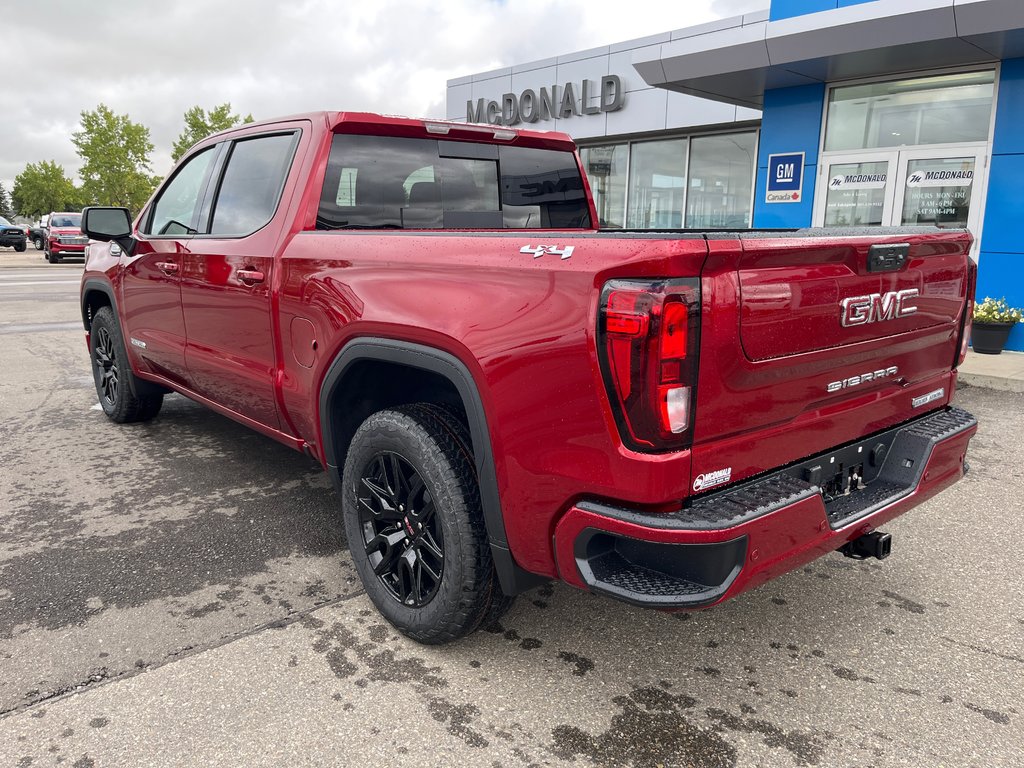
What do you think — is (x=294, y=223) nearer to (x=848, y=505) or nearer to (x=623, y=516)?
(x=623, y=516)

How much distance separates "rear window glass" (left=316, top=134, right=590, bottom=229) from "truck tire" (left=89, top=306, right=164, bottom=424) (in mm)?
2532

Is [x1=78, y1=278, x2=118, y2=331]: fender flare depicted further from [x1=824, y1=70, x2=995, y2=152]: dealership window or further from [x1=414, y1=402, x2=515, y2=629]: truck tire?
[x1=824, y1=70, x2=995, y2=152]: dealership window

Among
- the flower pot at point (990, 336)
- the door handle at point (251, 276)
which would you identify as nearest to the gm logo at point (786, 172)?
the flower pot at point (990, 336)

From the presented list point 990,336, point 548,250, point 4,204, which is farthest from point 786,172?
point 4,204

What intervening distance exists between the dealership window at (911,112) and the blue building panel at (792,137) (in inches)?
7.7

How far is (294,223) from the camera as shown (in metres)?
3.23

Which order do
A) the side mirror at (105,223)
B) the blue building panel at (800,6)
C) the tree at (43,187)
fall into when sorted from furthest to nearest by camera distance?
the tree at (43,187), the blue building panel at (800,6), the side mirror at (105,223)

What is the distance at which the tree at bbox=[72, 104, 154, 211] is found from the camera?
4662 centimetres

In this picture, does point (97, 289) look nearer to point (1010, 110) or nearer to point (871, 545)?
point (871, 545)

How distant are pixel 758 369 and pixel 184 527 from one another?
288 cm

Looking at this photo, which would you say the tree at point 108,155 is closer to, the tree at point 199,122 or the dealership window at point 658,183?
the tree at point 199,122

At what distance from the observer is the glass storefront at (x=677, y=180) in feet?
48.3

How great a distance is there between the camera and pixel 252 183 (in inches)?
145

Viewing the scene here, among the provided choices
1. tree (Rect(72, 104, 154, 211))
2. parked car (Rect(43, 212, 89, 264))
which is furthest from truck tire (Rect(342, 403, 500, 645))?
tree (Rect(72, 104, 154, 211))
